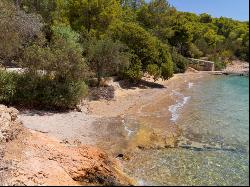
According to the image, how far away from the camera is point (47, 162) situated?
17.4 metres

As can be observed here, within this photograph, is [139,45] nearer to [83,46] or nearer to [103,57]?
[83,46]

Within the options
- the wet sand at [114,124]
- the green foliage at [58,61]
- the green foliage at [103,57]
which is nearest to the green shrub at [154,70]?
the green foliage at [103,57]

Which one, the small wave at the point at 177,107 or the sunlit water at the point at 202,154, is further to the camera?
the small wave at the point at 177,107

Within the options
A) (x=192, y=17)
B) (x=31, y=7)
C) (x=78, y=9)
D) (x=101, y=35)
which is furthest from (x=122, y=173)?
(x=192, y=17)

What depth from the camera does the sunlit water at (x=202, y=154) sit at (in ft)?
59.4

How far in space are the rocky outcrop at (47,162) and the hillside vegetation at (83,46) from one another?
7.66m

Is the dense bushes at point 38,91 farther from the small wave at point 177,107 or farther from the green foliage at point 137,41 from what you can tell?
the green foliage at point 137,41

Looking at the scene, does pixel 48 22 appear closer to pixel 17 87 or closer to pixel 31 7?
pixel 31 7

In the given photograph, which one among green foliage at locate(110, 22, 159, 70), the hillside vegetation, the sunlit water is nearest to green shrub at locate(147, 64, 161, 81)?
the hillside vegetation

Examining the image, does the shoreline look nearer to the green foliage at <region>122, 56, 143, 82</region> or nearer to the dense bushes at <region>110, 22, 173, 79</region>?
the green foliage at <region>122, 56, 143, 82</region>

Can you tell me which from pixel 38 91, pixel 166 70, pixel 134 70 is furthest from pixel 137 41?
pixel 38 91

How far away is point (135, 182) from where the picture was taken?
1766 cm

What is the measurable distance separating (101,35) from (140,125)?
2196 centimetres

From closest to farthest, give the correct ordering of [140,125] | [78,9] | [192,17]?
1. [140,125]
2. [78,9]
3. [192,17]
